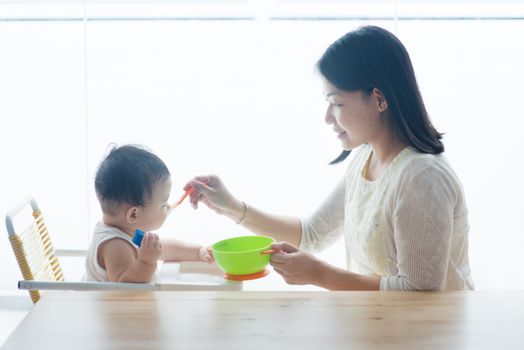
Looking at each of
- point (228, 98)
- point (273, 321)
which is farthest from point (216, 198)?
point (228, 98)

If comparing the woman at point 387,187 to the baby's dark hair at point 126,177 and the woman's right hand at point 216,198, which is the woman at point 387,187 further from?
the baby's dark hair at point 126,177

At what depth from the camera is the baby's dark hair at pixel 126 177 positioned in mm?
1795

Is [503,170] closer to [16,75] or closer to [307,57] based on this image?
[307,57]

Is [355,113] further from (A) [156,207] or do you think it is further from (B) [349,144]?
(A) [156,207]

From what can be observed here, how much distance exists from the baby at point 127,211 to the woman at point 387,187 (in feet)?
1.26

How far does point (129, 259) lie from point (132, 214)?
5.1 inches

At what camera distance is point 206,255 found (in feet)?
5.87

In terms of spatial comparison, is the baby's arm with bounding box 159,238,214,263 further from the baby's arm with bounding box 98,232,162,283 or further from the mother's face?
the mother's face

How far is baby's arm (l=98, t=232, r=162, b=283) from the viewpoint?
1.61 m

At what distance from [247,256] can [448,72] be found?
97.6 inches

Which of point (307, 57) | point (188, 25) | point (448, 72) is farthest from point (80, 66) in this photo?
point (448, 72)

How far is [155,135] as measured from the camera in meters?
3.54

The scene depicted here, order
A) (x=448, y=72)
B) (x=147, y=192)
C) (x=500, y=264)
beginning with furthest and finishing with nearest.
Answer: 1. (x=448, y=72)
2. (x=500, y=264)
3. (x=147, y=192)

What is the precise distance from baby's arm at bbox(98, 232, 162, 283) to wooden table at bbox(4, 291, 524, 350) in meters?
0.27
